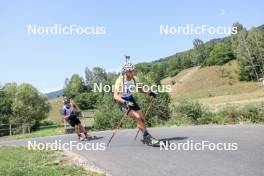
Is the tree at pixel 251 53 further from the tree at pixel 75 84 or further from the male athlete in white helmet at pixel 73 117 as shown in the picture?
the male athlete in white helmet at pixel 73 117

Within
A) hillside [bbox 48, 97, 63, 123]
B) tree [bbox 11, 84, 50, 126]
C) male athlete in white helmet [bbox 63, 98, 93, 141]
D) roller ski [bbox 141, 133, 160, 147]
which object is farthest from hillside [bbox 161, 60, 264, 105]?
roller ski [bbox 141, 133, 160, 147]

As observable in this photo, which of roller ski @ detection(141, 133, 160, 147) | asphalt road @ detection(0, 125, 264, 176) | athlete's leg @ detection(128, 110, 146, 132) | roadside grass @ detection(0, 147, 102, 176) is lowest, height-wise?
roadside grass @ detection(0, 147, 102, 176)

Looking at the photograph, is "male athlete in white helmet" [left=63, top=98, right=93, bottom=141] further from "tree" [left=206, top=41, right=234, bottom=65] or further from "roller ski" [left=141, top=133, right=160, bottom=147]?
"tree" [left=206, top=41, right=234, bottom=65]

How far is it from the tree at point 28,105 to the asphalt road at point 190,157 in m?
73.6

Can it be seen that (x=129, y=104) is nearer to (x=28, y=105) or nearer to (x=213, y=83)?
(x=28, y=105)

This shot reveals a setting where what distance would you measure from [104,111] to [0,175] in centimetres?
1986

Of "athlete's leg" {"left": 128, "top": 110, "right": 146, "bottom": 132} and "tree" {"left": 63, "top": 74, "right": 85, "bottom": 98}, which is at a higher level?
"tree" {"left": 63, "top": 74, "right": 85, "bottom": 98}

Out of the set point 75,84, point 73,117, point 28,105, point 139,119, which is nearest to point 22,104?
point 28,105

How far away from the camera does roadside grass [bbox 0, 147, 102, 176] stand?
30.3 ft

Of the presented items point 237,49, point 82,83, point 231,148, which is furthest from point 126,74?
point 82,83

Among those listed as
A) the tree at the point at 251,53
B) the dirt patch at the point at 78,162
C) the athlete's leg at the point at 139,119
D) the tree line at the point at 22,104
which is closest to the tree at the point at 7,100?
the tree line at the point at 22,104

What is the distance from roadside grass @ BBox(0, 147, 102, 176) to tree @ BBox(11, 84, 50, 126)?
7237 centimetres

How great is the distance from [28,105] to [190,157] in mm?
84266

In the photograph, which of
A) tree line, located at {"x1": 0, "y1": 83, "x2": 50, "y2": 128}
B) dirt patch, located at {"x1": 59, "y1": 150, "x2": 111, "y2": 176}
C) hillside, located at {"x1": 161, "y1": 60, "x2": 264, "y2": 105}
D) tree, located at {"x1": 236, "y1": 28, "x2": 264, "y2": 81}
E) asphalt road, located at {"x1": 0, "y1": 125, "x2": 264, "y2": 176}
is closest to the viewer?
asphalt road, located at {"x1": 0, "y1": 125, "x2": 264, "y2": 176}
